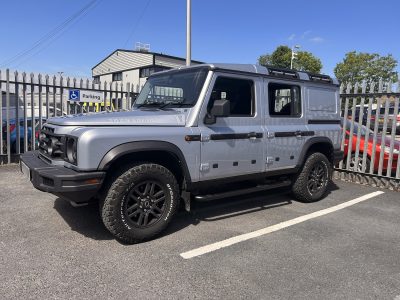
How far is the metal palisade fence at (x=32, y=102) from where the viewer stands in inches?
310

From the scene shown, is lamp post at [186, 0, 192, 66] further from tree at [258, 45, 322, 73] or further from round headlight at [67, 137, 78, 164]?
tree at [258, 45, 322, 73]

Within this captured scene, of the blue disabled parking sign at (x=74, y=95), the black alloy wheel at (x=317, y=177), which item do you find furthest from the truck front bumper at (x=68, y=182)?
the blue disabled parking sign at (x=74, y=95)

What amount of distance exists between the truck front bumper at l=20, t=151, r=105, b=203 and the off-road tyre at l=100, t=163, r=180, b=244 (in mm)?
219

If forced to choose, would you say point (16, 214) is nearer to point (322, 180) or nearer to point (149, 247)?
point (149, 247)

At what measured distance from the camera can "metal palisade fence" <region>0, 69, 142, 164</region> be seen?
7875 millimetres

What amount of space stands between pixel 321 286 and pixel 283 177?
8.88 feet

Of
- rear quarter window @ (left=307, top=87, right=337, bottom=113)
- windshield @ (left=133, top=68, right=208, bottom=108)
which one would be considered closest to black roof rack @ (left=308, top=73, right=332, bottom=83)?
rear quarter window @ (left=307, top=87, right=337, bottom=113)

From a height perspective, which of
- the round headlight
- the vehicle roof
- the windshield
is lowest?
the round headlight

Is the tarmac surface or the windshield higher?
the windshield

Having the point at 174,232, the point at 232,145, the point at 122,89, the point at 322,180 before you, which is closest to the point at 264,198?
the point at 322,180

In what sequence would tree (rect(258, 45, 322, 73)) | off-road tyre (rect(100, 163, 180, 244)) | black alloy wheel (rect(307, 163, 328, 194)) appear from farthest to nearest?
tree (rect(258, 45, 322, 73)) → black alloy wheel (rect(307, 163, 328, 194)) → off-road tyre (rect(100, 163, 180, 244))

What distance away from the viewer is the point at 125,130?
12.2ft

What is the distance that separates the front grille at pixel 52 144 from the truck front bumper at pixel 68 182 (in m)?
0.21

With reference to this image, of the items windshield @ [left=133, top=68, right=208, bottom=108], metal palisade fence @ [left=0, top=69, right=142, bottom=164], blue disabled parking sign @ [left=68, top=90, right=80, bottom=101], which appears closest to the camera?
windshield @ [left=133, top=68, right=208, bottom=108]
